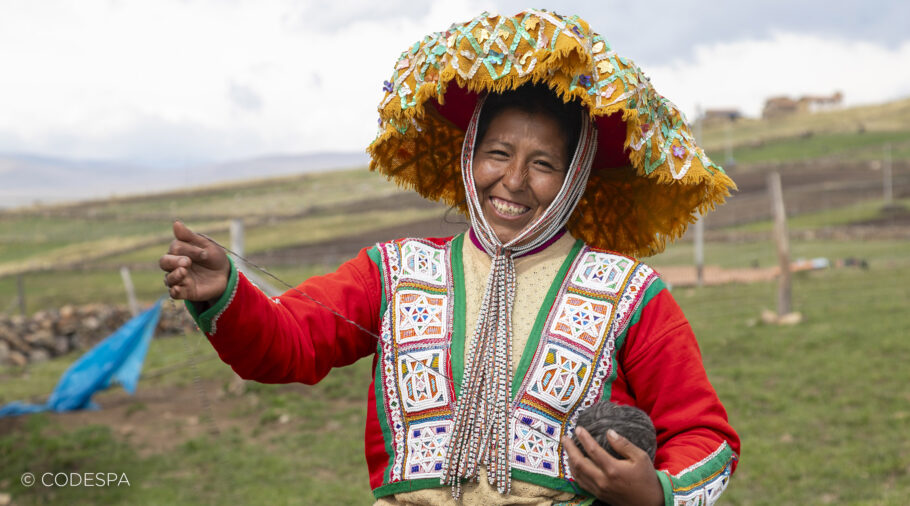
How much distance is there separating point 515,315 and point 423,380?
1.06 feet

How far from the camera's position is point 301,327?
2285 mm

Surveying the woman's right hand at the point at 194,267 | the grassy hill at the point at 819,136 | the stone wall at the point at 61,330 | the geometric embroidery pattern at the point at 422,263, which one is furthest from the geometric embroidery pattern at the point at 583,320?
the grassy hill at the point at 819,136

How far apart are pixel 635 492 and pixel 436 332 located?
2.29 feet

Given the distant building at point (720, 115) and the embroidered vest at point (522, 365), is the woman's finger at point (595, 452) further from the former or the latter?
the distant building at point (720, 115)

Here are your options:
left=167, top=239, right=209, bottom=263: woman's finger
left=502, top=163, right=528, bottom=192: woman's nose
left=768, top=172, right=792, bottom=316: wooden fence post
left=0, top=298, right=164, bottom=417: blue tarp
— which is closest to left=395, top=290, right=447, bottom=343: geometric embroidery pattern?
left=502, top=163, right=528, bottom=192: woman's nose

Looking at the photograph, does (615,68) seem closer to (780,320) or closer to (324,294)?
(324,294)

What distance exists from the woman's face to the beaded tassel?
0.03 meters

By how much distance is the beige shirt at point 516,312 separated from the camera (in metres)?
2.23

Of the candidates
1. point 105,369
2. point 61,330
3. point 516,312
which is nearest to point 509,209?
point 516,312

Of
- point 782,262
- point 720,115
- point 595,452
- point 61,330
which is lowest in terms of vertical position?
point 61,330

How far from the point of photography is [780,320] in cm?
1247

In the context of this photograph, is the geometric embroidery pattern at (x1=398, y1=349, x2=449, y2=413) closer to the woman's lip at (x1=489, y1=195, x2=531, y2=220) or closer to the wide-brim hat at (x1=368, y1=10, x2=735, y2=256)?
the woman's lip at (x1=489, y1=195, x2=531, y2=220)

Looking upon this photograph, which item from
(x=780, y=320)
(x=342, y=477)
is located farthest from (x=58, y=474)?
(x=780, y=320)

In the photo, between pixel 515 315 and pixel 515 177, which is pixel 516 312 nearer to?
pixel 515 315
